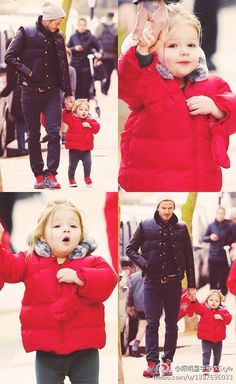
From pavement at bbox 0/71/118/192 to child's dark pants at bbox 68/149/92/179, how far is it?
1cm

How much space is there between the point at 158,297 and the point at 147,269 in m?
0.07

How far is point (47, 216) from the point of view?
183 cm

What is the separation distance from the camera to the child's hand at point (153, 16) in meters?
1.79

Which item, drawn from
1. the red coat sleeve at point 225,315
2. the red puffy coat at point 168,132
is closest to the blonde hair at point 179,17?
the red puffy coat at point 168,132

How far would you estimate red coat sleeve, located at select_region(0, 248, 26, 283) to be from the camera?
5.87 ft

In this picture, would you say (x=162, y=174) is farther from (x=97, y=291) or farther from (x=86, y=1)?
(x=86, y=1)

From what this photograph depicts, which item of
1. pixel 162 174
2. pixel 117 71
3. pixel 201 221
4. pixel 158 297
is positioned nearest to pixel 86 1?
pixel 117 71

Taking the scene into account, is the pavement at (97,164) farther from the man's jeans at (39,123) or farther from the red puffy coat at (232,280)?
the red puffy coat at (232,280)

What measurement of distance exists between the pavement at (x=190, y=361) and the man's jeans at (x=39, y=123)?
489 millimetres

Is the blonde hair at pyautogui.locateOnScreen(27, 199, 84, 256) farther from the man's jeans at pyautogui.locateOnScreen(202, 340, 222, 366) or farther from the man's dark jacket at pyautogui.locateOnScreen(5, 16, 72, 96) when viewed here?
the man's jeans at pyautogui.locateOnScreen(202, 340, 222, 366)

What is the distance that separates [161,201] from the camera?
1.84 m

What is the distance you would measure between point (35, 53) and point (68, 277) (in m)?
0.55

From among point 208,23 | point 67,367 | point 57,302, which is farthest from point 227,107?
point 67,367

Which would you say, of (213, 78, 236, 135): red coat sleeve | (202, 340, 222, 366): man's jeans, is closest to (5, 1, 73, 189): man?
(213, 78, 236, 135): red coat sleeve
